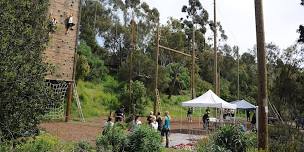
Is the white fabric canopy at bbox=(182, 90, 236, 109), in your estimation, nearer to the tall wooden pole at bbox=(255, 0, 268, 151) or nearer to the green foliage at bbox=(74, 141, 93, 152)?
the tall wooden pole at bbox=(255, 0, 268, 151)

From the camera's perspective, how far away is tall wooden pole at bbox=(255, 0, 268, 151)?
11.2 m

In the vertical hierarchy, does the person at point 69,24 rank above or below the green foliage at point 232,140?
above

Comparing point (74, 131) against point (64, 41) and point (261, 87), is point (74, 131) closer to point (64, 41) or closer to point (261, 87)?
point (64, 41)

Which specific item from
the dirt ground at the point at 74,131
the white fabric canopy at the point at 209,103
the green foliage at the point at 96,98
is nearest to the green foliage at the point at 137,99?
the green foliage at the point at 96,98

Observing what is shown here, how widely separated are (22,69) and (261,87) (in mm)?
6353

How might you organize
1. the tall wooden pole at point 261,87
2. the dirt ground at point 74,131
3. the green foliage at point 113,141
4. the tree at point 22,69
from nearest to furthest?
the tree at point 22,69 < the tall wooden pole at point 261,87 < the green foliage at point 113,141 < the dirt ground at point 74,131

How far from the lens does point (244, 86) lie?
6938 centimetres

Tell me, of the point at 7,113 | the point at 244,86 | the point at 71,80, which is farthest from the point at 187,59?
the point at 7,113

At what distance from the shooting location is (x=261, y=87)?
1138 cm

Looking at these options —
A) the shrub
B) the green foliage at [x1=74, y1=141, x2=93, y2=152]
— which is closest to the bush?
the green foliage at [x1=74, y1=141, x2=93, y2=152]

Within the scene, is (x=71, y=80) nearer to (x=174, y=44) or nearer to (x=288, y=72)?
(x=288, y=72)

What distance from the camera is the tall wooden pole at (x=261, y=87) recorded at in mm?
11242

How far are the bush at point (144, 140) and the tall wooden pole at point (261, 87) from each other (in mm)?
3135

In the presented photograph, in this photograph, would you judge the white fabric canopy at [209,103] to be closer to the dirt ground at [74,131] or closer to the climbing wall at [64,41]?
the dirt ground at [74,131]
